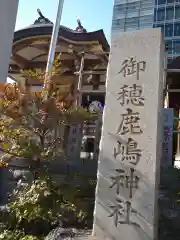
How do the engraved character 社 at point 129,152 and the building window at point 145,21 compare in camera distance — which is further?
the building window at point 145,21

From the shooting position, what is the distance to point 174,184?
4.28 metres

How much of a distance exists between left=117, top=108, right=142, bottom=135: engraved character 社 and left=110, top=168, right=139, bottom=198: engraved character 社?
0.50 meters

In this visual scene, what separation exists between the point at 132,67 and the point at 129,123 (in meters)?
0.80

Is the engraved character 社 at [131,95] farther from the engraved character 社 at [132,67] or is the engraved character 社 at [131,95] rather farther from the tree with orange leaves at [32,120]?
the tree with orange leaves at [32,120]

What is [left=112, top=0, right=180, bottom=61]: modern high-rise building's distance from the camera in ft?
142

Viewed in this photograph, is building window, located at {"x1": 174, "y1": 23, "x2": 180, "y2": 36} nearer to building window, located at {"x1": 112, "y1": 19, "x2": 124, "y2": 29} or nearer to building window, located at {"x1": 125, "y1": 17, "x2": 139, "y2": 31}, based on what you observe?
building window, located at {"x1": 125, "y1": 17, "x2": 139, "y2": 31}

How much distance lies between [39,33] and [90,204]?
7599 mm

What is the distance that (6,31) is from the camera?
951 centimetres

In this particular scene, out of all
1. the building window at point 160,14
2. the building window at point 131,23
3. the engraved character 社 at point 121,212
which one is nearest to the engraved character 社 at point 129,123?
the engraved character 社 at point 121,212

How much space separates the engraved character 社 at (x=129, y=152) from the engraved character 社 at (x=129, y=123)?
131mm

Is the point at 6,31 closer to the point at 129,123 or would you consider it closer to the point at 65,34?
the point at 65,34

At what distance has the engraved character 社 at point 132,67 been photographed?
3824mm

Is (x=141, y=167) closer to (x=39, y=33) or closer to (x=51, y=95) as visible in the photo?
(x=51, y=95)

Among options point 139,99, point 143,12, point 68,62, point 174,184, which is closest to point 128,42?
point 139,99
